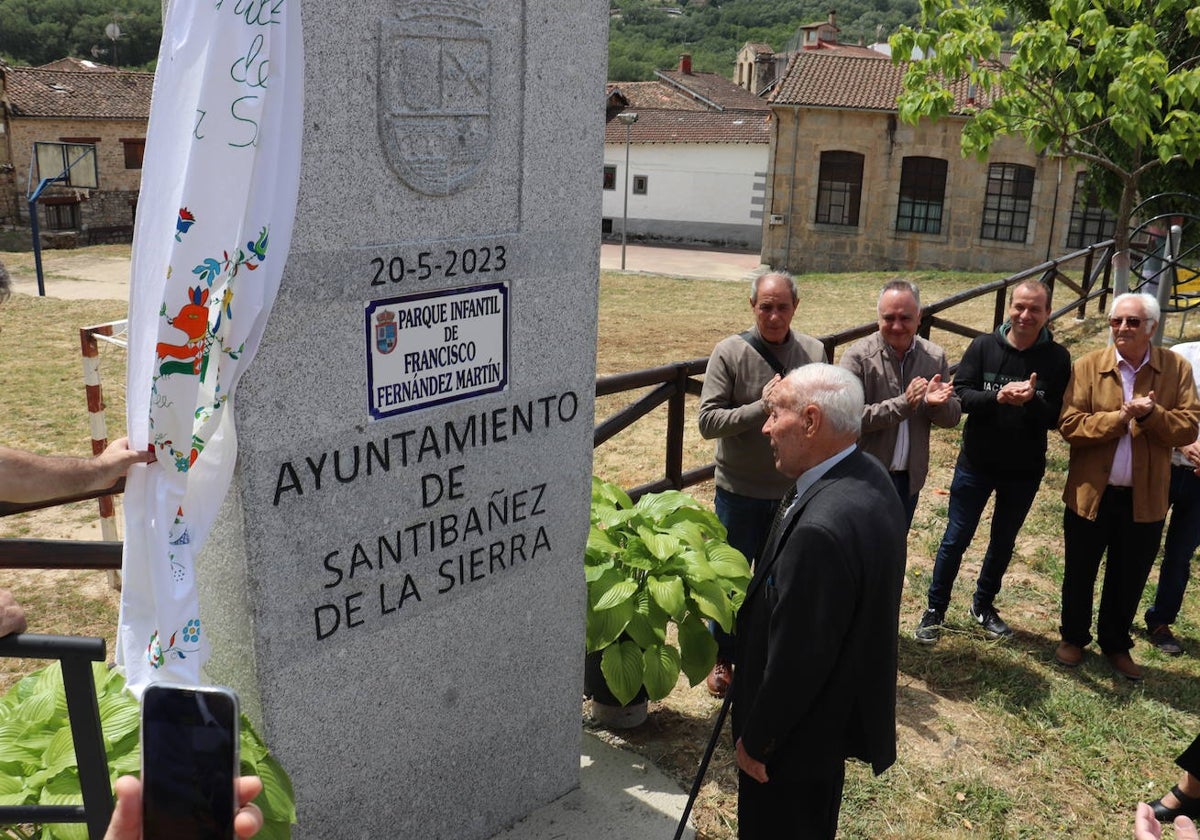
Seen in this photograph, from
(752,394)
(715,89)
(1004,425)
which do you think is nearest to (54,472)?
(752,394)

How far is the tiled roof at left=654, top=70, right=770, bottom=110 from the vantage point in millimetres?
52938

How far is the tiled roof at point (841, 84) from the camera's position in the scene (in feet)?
109

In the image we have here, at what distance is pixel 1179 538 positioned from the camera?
17.2 ft

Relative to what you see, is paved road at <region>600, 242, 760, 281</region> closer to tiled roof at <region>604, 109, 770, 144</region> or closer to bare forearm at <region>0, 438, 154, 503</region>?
tiled roof at <region>604, 109, 770, 144</region>

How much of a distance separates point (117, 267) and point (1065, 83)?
2550 centimetres

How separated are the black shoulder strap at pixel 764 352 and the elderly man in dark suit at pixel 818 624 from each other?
4.83 feet

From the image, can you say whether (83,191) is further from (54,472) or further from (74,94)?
(54,472)

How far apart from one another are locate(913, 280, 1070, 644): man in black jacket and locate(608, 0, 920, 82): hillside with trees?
87257 millimetres

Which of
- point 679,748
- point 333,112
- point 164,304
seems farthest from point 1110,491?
point 164,304

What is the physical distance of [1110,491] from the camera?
16.4 feet

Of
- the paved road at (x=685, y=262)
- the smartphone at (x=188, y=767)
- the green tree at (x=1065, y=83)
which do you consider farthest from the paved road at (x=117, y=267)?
the smartphone at (x=188, y=767)

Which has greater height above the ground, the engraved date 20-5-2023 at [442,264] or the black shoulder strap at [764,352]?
the engraved date 20-5-2023 at [442,264]

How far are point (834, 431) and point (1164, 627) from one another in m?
3.28

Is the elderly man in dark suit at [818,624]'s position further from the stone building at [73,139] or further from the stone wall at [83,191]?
the stone wall at [83,191]
